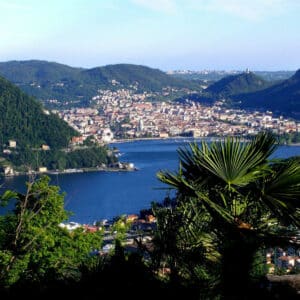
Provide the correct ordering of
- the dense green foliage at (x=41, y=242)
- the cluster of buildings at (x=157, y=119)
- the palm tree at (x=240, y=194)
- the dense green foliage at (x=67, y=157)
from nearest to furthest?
the palm tree at (x=240, y=194) → the dense green foliage at (x=41, y=242) → the dense green foliage at (x=67, y=157) → the cluster of buildings at (x=157, y=119)

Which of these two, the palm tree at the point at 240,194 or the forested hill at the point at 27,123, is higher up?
the palm tree at the point at 240,194

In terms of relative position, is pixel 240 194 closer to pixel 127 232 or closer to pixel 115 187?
pixel 127 232

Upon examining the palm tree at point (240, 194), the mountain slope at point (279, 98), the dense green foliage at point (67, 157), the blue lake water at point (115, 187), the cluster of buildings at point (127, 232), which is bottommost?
the dense green foliage at point (67, 157)

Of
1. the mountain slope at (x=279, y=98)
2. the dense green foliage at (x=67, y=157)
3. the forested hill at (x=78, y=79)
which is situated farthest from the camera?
the forested hill at (x=78, y=79)

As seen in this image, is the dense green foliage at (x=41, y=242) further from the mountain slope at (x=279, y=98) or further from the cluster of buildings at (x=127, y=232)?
the mountain slope at (x=279, y=98)

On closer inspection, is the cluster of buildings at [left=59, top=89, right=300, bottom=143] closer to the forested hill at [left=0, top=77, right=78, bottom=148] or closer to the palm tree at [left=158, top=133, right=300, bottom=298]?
the forested hill at [left=0, top=77, right=78, bottom=148]

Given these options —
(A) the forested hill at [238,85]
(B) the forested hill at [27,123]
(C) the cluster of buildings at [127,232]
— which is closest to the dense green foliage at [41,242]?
(C) the cluster of buildings at [127,232]

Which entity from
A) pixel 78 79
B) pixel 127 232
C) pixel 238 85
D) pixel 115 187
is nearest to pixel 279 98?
pixel 238 85
